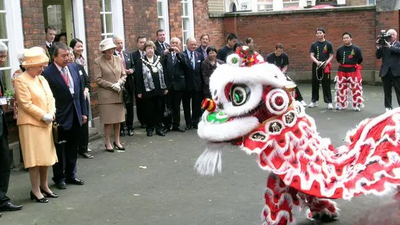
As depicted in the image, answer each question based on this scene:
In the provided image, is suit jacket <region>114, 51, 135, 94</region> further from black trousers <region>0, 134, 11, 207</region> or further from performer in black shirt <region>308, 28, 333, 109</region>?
performer in black shirt <region>308, 28, 333, 109</region>

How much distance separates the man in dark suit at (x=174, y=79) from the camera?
1138cm

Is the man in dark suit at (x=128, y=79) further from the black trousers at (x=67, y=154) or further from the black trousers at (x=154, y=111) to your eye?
the black trousers at (x=67, y=154)

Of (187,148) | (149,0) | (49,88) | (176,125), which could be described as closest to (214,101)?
(49,88)

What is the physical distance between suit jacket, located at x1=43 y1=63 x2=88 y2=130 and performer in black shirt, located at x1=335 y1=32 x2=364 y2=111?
794cm

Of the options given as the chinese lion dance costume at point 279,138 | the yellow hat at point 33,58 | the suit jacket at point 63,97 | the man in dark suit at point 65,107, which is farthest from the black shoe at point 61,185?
the chinese lion dance costume at point 279,138

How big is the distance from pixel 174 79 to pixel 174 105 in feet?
1.94

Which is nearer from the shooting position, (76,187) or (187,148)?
(76,187)

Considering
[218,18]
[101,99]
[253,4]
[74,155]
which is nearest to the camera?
[74,155]

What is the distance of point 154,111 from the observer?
11.1 metres

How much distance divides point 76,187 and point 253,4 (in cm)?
3070

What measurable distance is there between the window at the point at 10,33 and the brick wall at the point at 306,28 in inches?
474

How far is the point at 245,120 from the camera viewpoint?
4.95 metres

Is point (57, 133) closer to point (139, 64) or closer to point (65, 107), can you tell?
point (65, 107)

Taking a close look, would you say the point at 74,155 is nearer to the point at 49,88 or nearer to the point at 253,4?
the point at 49,88
